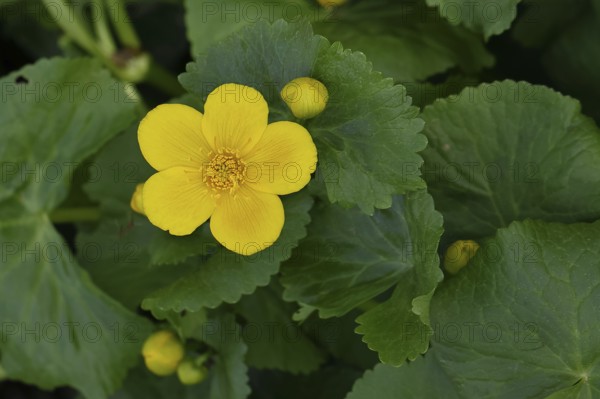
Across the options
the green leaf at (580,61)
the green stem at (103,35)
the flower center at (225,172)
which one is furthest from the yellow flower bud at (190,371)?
the green leaf at (580,61)

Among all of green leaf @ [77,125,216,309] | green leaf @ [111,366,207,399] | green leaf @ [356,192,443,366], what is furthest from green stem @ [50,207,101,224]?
green leaf @ [356,192,443,366]

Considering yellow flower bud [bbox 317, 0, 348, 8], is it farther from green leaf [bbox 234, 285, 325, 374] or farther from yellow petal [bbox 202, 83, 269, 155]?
green leaf [bbox 234, 285, 325, 374]

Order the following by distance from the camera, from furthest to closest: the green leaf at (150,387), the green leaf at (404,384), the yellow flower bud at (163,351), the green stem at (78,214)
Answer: the green stem at (78,214) → the green leaf at (150,387) → the yellow flower bud at (163,351) → the green leaf at (404,384)

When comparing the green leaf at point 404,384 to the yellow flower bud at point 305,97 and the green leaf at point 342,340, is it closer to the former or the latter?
the green leaf at point 342,340

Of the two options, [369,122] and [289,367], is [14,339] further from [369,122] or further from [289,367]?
[369,122]

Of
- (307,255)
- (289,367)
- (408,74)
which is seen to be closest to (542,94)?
(408,74)
